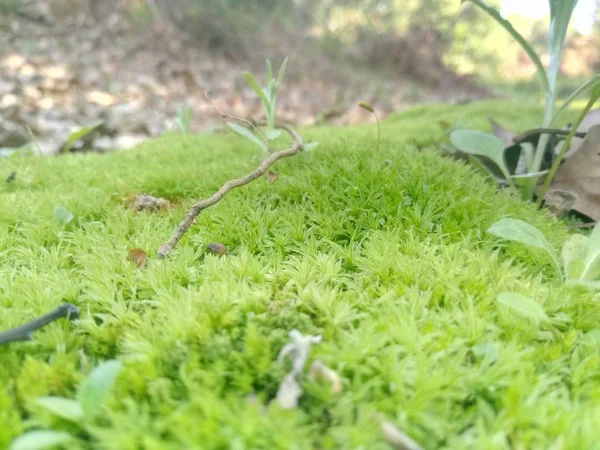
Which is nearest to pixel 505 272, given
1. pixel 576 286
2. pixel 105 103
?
pixel 576 286

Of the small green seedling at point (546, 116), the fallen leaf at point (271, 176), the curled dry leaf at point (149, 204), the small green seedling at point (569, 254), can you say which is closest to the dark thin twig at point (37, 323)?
the curled dry leaf at point (149, 204)

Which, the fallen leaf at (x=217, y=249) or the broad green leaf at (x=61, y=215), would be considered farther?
the broad green leaf at (x=61, y=215)

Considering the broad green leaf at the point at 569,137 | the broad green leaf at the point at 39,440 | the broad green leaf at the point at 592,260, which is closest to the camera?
the broad green leaf at the point at 39,440

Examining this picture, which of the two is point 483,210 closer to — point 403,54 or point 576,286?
point 576,286

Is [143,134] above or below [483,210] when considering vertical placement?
below

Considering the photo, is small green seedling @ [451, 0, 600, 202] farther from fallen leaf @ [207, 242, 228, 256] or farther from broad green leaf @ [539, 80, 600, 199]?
fallen leaf @ [207, 242, 228, 256]

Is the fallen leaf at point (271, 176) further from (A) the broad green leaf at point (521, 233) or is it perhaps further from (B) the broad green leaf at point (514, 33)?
(B) the broad green leaf at point (514, 33)
